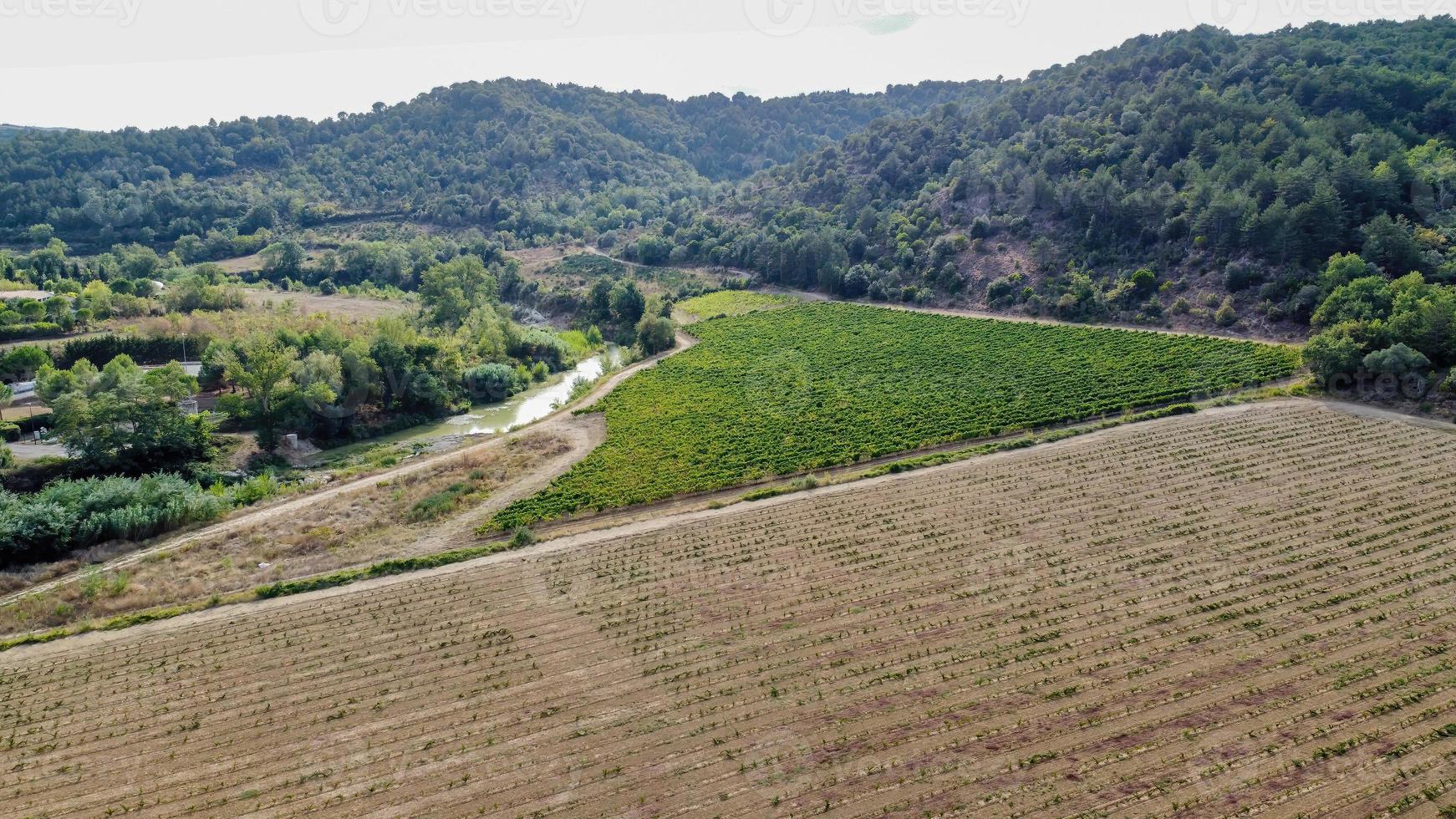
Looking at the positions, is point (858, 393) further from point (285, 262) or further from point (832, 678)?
point (285, 262)

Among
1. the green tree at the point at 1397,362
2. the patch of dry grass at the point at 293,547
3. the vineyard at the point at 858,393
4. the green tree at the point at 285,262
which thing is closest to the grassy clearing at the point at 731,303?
the vineyard at the point at 858,393

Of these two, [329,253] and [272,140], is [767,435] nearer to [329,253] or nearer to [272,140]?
[329,253]

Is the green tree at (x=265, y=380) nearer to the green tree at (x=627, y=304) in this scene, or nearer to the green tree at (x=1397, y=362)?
the green tree at (x=627, y=304)

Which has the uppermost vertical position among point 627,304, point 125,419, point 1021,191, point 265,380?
point 1021,191

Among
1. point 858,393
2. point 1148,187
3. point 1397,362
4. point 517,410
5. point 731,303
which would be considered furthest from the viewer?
point 731,303

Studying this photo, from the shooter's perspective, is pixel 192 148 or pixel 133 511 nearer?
pixel 133 511

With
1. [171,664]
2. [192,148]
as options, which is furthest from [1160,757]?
[192,148]

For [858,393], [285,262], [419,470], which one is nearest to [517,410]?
[419,470]

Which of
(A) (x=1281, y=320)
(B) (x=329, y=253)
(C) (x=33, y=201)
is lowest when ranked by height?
(A) (x=1281, y=320)
